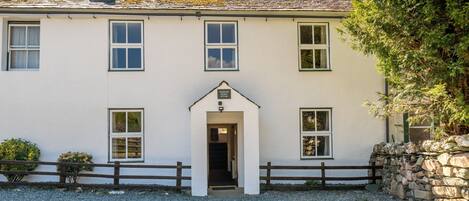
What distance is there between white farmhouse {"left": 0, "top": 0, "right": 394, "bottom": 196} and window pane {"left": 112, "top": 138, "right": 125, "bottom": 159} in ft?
0.11

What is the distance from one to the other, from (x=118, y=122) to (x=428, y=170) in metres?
9.26

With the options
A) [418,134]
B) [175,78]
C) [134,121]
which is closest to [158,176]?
[134,121]

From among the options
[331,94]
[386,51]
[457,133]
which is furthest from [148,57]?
[457,133]

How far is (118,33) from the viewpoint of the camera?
14680mm

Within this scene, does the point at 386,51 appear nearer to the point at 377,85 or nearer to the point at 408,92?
the point at 408,92

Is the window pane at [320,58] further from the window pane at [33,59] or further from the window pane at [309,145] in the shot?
the window pane at [33,59]

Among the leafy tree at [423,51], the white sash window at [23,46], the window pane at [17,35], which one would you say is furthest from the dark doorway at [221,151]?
the window pane at [17,35]

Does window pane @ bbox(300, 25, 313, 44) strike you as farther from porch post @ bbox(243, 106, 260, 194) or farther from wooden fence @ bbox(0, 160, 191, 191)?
wooden fence @ bbox(0, 160, 191, 191)

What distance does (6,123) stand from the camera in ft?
46.0

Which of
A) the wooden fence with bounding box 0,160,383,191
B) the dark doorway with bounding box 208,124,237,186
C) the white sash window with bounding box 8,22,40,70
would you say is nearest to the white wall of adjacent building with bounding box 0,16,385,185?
the white sash window with bounding box 8,22,40,70

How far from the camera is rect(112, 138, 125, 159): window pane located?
14.4m

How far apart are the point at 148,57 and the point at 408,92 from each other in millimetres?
7948

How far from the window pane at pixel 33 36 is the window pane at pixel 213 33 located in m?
5.59

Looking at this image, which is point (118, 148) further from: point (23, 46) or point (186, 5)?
point (186, 5)
